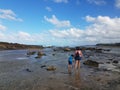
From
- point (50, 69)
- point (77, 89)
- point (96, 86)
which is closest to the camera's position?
point (77, 89)

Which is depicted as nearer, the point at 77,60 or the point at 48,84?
the point at 48,84

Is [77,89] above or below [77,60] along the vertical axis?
below

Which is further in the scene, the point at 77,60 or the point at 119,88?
the point at 77,60

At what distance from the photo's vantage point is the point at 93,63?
26.7m

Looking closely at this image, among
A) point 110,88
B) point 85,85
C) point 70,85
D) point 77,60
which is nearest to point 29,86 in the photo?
point 70,85

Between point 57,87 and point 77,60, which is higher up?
point 77,60

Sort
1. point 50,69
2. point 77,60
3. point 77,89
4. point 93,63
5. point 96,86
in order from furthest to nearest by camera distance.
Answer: point 93,63
point 50,69
point 77,60
point 96,86
point 77,89

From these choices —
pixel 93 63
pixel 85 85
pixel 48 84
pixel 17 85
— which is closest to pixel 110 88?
pixel 85 85

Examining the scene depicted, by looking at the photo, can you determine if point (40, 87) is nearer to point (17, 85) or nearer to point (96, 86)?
point (17, 85)

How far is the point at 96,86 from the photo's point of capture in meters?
13.7

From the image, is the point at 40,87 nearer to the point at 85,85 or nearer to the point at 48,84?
the point at 48,84

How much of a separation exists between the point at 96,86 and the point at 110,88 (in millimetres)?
1093

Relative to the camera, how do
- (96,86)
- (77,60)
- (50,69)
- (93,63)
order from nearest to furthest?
(96,86) → (77,60) → (50,69) → (93,63)

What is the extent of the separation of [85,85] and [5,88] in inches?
239
